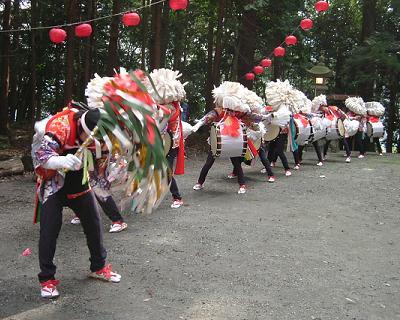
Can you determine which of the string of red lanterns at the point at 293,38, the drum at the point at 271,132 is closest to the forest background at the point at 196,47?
the string of red lanterns at the point at 293,38

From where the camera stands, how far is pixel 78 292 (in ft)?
13.9

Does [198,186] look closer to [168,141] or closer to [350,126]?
[168,141]

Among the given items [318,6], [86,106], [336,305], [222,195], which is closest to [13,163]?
[222,195]

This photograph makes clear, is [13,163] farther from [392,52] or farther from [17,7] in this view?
[392,52]

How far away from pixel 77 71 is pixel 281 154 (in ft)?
31.9

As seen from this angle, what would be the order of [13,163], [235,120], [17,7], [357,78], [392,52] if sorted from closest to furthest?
[235,120]
[13,163]
[17,7]
[392,52]
[357,78]

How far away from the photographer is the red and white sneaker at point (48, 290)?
159 inches

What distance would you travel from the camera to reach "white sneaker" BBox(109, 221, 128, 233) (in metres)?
6.06

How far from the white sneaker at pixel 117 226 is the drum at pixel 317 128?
21.6ft

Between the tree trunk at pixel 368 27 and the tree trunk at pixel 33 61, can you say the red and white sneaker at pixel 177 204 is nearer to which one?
the tree trunk at pixel 33 61

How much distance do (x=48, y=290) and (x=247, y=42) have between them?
1272 centimetres

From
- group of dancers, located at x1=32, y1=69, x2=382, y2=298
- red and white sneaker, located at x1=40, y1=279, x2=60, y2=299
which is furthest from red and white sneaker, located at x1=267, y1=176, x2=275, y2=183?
red and white sneaker, located at x1=40, y1=279, x2=60, y2=299

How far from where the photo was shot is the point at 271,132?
35.2 ft

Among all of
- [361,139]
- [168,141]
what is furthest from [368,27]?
[168,141]
